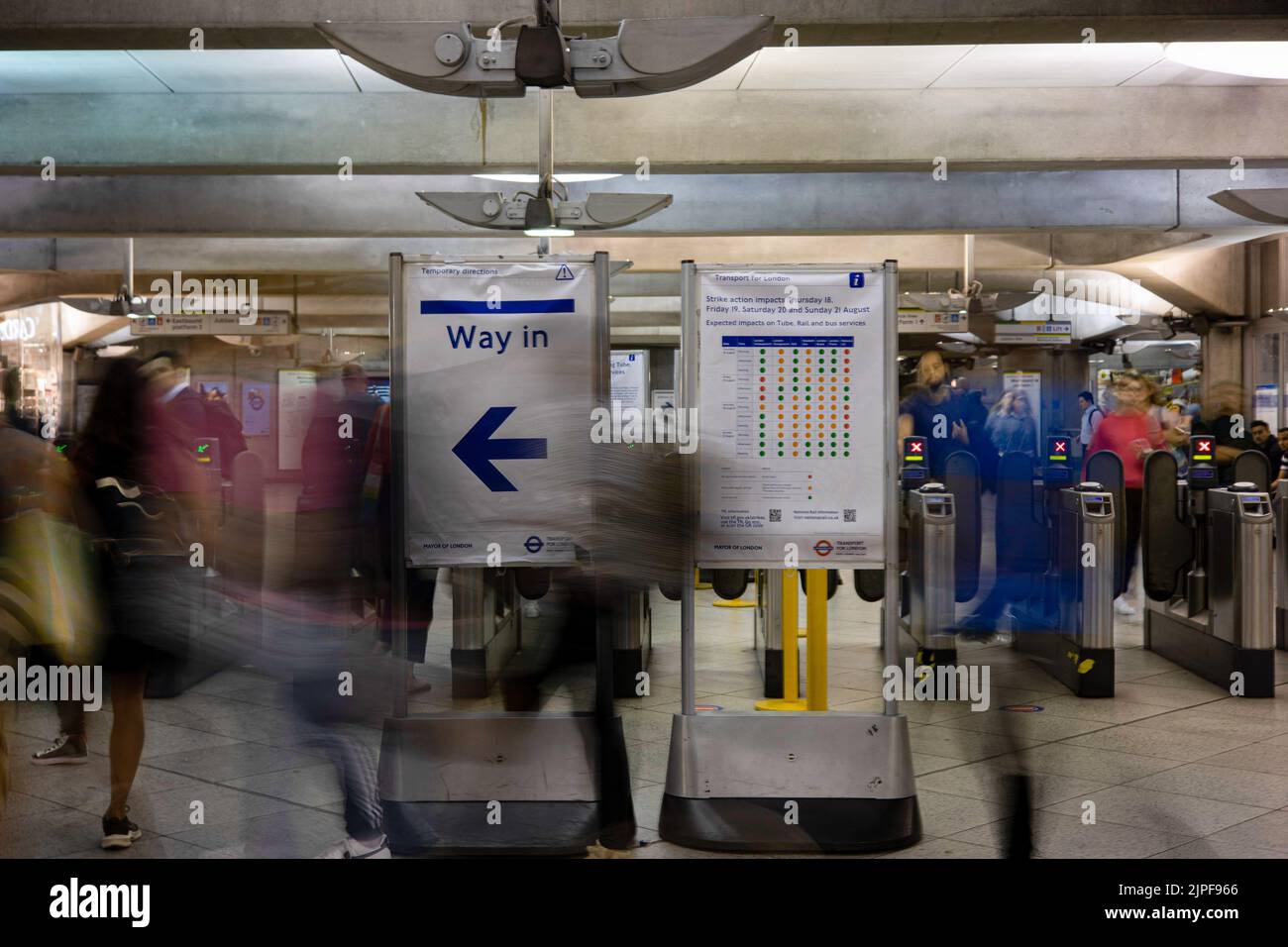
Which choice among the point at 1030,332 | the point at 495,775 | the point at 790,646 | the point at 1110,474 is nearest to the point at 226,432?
the point at 790,646

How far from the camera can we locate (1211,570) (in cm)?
704

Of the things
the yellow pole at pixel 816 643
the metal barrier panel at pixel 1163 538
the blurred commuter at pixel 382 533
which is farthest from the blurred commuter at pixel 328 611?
the metal barrier panel at pixel 1163 538

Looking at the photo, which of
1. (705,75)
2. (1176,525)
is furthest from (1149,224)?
(705,75)

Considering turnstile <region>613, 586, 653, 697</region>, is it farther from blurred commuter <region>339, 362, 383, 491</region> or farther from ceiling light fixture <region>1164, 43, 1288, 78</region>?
ceiling light fixture <region>1164, 43, 1288, 78</region>

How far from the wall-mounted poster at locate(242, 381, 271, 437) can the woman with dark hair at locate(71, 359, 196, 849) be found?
18.6 metres

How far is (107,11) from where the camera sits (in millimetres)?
5852

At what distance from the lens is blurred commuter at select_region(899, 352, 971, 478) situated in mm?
8625

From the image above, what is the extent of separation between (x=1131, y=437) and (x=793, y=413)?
18.3ft

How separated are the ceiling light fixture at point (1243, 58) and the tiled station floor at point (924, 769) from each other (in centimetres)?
349

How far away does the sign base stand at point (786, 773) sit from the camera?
4141mm

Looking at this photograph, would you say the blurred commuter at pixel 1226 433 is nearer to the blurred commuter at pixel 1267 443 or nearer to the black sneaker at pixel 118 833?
the blurred commuter at pixel 1267 443

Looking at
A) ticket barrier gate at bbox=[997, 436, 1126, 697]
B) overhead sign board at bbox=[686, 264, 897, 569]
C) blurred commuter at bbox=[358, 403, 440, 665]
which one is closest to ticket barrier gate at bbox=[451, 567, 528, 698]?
blurred commuter at bbox=[358, 403, 440, 665]
